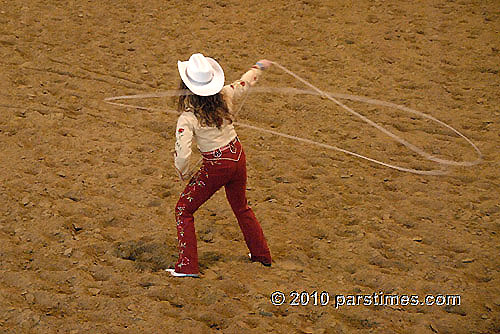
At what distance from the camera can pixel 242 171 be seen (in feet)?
10.9

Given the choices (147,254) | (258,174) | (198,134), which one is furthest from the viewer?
(258,174)

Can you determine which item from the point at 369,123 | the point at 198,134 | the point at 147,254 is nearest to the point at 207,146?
the point at 198,134

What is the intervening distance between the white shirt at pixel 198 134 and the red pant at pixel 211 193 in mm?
47

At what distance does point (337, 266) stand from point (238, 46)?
10.7ft

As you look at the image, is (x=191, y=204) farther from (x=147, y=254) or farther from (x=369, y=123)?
(x=369, y=123)

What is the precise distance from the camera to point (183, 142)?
10.1 feet

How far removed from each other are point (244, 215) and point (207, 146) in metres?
0.48

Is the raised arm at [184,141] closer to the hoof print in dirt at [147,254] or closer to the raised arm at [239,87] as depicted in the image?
the raised arm at [239,87]

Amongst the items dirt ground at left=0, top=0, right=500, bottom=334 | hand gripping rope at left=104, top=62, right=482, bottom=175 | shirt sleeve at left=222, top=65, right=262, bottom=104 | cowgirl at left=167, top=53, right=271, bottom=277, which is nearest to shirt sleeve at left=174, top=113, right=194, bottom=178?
cowgirl at left=167, top=53, right=271, bottom=277

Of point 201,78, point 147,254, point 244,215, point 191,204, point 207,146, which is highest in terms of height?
point 201,78

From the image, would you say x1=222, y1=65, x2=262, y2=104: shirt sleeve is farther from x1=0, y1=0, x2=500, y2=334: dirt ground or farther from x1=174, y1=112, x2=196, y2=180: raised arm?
x1=0, y1=0, x2=500, y2=334: dirt ground

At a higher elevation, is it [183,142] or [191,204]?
[183,142]

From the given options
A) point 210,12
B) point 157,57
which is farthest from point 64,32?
point 210,12

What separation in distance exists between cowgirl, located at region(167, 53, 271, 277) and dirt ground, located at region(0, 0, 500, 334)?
0.22 m
